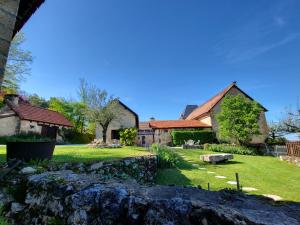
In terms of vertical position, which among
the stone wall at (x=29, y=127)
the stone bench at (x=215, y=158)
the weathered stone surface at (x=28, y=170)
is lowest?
the stone bench at (x=215, y=158)

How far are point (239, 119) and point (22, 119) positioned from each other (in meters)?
23.4

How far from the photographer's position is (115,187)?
2688mm

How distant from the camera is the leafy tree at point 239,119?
22391 millimetres

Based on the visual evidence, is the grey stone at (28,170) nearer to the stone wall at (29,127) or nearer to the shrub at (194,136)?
the stone wall at (29,127)

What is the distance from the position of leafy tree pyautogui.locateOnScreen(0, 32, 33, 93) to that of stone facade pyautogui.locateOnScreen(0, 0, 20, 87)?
61.0ft

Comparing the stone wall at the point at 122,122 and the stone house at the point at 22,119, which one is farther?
the stone wall at the point at 122,122

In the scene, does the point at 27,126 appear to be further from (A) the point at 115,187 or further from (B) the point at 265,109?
(B) the point at 265,109

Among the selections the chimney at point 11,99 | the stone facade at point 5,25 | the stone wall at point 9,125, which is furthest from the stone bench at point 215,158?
the chimney at point 11,99

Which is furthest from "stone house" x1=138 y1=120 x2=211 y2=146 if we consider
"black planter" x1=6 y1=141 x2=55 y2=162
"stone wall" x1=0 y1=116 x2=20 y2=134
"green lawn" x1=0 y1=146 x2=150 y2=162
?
"black planter" x1=6 y1=141 x2=55 y2=162

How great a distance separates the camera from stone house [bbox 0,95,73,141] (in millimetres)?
20750

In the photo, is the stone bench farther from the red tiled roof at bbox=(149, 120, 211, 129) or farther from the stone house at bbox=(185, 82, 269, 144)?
the red tiled roof at bbox=(149, 120, 211, 129)

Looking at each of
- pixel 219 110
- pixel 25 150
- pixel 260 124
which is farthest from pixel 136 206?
pixel 260 124

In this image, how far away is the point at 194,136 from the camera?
26.8 metres

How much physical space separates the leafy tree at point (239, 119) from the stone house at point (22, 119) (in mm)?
20436
